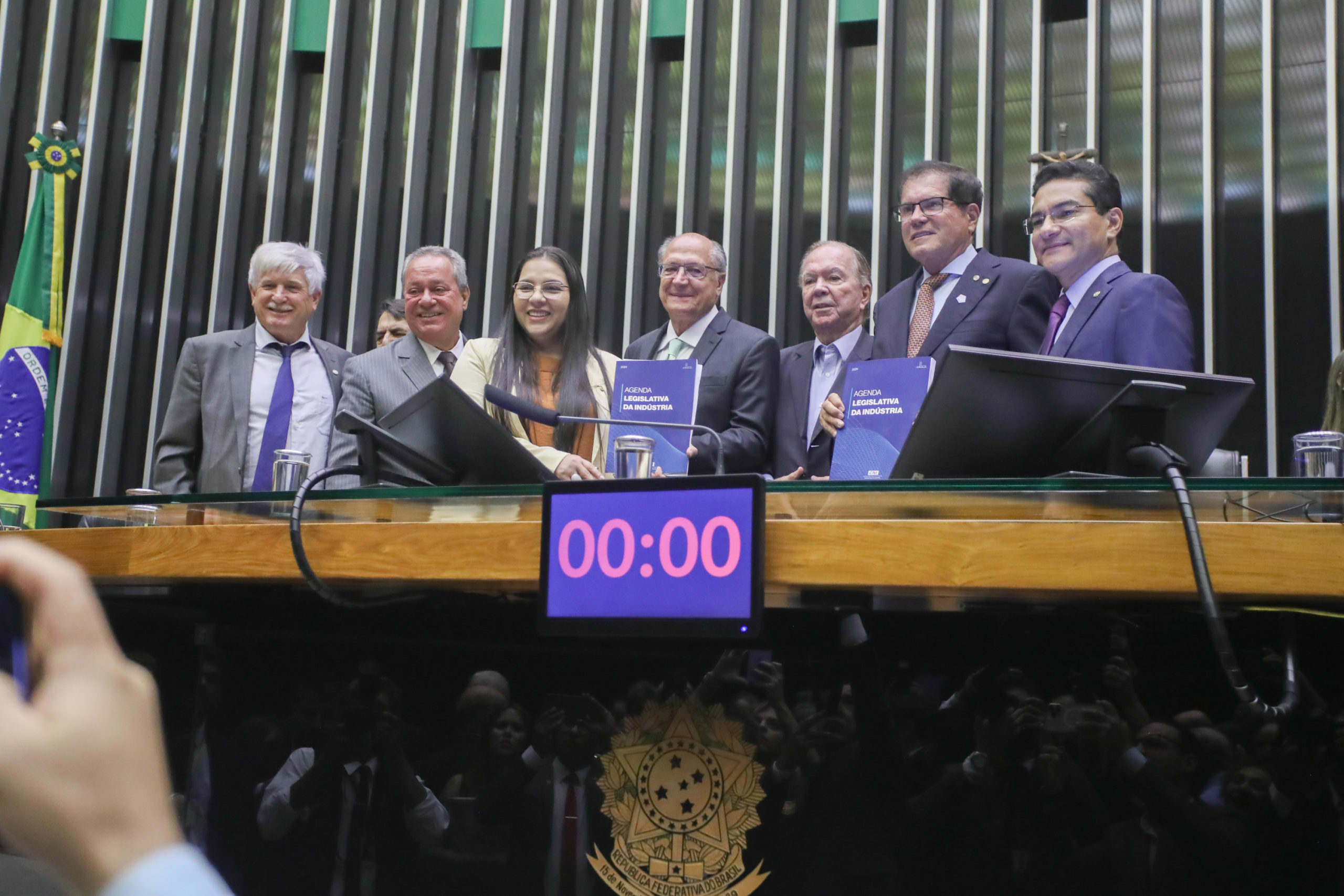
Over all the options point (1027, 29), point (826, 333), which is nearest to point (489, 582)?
point (826, 333)

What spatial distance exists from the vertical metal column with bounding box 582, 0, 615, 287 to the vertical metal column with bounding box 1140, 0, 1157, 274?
215 cm

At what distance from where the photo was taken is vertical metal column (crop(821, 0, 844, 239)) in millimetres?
5152

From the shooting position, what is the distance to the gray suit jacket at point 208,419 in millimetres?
2908

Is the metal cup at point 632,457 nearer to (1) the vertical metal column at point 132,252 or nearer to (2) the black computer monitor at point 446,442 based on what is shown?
(2) the black computer monitor at point 446,442

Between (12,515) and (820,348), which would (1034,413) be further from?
(820,348)

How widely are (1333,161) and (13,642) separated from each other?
5.12 meters

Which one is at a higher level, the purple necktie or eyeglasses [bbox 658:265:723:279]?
eyeglasses [bbox 658:265:723:279]

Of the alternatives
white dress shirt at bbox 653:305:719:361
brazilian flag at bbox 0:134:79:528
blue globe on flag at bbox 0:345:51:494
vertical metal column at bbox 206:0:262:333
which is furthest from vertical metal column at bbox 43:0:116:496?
white dress shirt at bbox 653:305:719:361

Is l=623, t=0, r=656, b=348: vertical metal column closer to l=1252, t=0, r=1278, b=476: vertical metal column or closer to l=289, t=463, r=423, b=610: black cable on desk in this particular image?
l=1252, t=0, r=1278, b=476: vertical metal column

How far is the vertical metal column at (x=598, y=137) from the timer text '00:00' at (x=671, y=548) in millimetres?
4310

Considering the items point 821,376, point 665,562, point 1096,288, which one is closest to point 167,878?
point 665,562

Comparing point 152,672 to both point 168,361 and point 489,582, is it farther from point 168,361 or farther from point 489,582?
point 168,361

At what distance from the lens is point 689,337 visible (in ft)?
9.07

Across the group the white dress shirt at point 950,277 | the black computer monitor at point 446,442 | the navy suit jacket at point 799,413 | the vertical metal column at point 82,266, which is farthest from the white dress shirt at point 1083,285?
the vertical metal column at point 82,266
